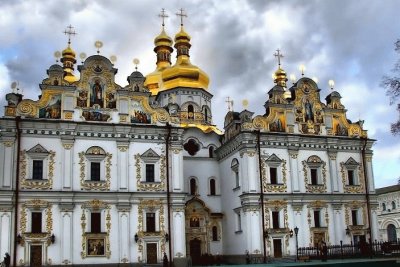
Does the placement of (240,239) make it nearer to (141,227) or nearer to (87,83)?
(141,227)

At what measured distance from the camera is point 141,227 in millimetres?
31797

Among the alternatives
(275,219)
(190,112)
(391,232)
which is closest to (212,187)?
(275,219)

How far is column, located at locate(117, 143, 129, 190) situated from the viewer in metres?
32.1

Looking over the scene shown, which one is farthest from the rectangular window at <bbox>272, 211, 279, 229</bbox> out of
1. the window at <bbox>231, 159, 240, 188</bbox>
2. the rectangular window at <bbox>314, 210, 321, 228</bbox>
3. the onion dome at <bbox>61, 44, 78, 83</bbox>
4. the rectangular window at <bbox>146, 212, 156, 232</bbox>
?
the onion dome at <bbox>61, 44, 78, 83</bbox>

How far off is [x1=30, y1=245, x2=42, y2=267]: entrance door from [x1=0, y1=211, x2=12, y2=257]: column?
4.37 ft

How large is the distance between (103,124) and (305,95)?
50.8ft

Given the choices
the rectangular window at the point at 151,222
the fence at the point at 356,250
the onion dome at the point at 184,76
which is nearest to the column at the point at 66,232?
the rectangular window at the point at 151,222

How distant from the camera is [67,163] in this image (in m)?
31.2

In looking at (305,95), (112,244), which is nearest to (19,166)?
(112,244)

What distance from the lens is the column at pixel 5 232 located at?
93.5ft

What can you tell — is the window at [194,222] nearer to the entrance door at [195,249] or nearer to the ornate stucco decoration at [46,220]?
the entrance door at [195,249]

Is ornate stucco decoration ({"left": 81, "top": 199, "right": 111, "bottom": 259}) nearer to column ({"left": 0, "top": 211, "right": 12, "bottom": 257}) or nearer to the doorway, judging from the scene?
column ({"left": 0, "top": 211, "right": 12, "bottom": 257})

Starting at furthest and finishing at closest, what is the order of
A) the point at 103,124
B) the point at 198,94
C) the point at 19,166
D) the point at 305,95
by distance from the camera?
the point at 198,94, the point at 305,95, the point at 103,124, the point at 19,166

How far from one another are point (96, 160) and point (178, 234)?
22.9 feet
